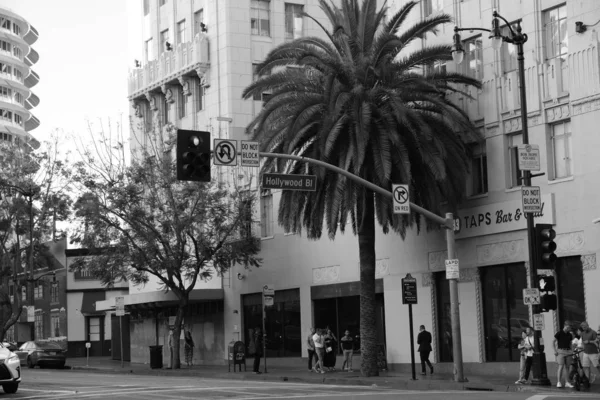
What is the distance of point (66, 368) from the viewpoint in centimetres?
5419

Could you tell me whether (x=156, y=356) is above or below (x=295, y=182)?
below

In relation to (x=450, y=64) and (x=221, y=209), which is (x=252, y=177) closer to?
(x=221, y=209)

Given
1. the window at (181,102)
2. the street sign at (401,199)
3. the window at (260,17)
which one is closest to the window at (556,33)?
the street sign at (401,199)

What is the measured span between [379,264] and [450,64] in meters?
8.47

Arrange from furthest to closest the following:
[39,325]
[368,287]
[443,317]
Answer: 1. [39,325]
2. [443,317]
3. [368,287]

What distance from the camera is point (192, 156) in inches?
885

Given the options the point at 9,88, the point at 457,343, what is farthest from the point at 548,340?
the point at 9,88

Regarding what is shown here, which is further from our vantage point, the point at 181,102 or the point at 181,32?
the point at 181,32

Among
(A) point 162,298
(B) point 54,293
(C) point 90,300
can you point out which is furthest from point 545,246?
(B) point 54,293

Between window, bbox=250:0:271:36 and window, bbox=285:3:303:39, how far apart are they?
3.78ft

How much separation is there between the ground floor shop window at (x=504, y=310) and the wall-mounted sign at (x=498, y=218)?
1.33 meters

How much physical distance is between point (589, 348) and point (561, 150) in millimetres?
7854

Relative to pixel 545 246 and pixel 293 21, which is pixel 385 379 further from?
pixel 293 21

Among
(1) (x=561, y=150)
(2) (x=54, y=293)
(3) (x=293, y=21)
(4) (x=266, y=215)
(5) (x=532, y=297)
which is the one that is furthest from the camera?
(2) (x=54, y=293)
